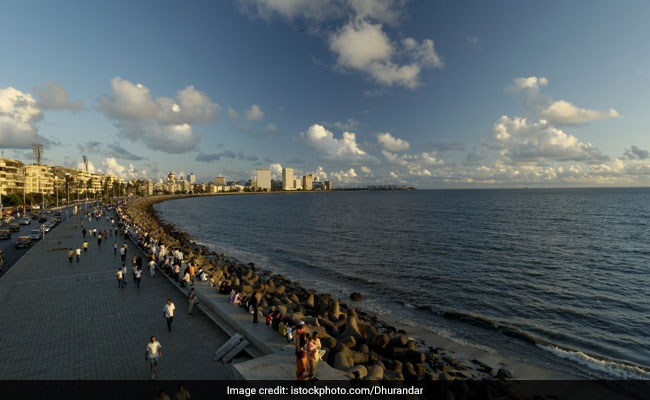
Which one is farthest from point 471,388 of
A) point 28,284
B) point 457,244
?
point 457,244

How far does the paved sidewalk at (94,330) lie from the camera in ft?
33.3

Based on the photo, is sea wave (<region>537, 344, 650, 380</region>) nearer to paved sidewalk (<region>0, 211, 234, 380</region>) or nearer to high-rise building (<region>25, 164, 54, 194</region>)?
paved sidewalk (<region>0, 211, 234, 380</region>)

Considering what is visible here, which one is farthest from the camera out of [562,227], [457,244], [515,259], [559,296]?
[562,227]

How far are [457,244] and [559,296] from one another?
65.8ft

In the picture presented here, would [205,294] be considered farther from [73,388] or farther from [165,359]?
[73,388]

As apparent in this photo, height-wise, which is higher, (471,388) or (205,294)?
(205,294)

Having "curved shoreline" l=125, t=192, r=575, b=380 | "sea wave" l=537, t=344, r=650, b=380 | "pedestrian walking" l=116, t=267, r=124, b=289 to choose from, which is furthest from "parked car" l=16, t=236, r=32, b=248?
"sea wave" l=537, t=344, r=650, b=380

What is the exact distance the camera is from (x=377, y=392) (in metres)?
8.80

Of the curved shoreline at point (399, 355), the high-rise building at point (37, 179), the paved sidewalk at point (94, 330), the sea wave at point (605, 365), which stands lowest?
the sea wave at point (605, 365)

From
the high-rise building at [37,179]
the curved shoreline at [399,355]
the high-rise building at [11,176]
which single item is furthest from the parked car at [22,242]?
the high-rise building at [37,179]

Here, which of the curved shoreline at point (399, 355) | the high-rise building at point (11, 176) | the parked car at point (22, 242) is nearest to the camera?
the curved shoreline at point (399, 355)

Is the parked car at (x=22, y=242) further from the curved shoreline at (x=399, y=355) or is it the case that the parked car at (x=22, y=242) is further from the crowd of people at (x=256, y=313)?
the curved shoreline at (x=399, y=355)

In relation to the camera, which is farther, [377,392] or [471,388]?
[471,388]

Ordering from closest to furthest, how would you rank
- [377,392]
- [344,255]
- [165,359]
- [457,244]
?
[377,392] → [165,359] → [344,255] → [457,244]
